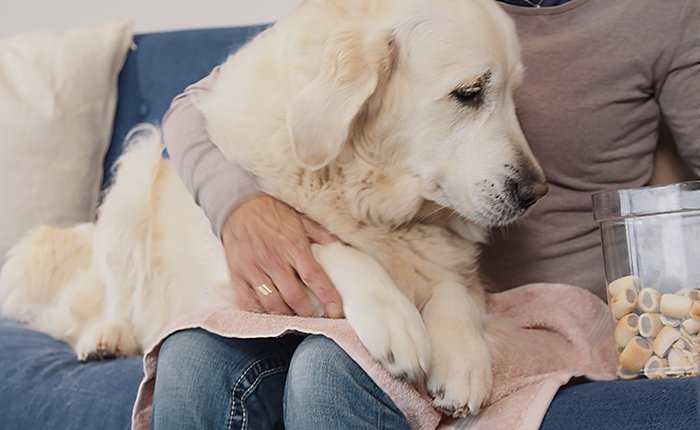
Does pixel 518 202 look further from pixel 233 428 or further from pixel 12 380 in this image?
pixel 12 380

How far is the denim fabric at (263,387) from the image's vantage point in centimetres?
112

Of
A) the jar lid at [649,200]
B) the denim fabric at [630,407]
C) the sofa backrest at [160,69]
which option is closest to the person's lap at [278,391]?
the denim fabric at [630,407]

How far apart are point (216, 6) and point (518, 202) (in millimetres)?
1707

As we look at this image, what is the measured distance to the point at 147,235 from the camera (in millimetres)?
1677

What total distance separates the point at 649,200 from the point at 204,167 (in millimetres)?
680

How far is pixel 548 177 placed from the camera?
→ 1.61 m

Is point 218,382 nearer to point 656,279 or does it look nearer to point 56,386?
point 56,386

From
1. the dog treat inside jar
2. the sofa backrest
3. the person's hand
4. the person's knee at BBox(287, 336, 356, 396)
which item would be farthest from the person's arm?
the sofa backrest

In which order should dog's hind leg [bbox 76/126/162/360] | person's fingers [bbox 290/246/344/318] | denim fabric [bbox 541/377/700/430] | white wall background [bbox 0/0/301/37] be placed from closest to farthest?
1. denim fabric [bbox 541/377/700/430]
2. person's fingers [bbox 290/246/344/318]
3. dog's hind leg [bbox 76/126/162/360]
4. white wall background [bbox 0/0/301/37]

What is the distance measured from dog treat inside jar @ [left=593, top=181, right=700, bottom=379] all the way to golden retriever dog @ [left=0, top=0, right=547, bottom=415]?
157 millimetres

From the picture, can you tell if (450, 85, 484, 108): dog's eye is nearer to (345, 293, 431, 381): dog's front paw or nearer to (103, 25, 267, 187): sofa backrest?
(345, 293, 431, 381): dog's front paw

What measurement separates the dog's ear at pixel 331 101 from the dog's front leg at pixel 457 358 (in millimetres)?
274

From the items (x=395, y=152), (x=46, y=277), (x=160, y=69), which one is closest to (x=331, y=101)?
(x=395, y=152)

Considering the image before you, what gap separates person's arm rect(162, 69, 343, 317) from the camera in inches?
51.1
